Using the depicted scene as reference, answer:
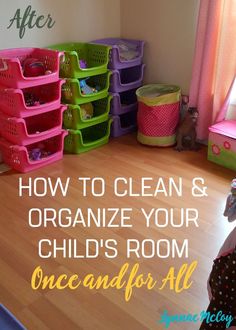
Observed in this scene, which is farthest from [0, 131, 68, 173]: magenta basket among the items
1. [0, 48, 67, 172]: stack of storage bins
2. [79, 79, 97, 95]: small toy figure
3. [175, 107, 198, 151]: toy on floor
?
[175, 107, 198, 151]: toy on floor

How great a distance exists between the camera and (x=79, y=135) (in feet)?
9.57

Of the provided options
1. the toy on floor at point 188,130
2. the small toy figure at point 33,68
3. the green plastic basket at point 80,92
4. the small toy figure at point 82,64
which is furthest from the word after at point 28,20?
the toy on floor at point 188,130

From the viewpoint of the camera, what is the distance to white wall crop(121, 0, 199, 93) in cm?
292

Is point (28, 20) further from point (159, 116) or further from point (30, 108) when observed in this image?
point (159, 116)

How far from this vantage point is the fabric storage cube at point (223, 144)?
102 inches

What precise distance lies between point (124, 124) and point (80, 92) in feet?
2.38

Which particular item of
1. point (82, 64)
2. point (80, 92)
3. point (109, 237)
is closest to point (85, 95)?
point (80, 92)

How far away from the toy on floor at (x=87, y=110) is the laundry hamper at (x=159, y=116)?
40 centimetres

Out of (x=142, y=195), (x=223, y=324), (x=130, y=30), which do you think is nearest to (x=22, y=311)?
(x=223, y=324)

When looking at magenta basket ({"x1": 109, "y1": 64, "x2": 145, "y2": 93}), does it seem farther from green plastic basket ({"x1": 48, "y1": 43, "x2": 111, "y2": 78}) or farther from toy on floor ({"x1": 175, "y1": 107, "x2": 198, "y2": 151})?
toy on floor ({"x1": 175, "y1": 107, "x2": 198, "y2": 151})

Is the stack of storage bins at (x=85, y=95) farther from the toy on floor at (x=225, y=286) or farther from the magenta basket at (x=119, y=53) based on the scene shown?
the toy on floor at (x=225, y=286)

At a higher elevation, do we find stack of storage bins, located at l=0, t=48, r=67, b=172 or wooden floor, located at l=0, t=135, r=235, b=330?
stack of storage bins, located at l=0, t=48, r=67, b=172

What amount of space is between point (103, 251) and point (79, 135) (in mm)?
1242

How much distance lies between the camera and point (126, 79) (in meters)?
3.40
